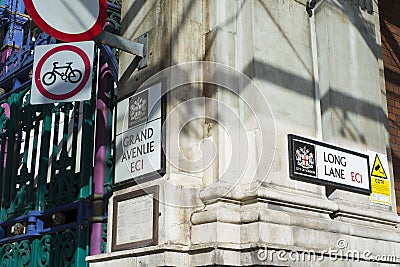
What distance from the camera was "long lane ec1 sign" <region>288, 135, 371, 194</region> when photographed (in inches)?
187

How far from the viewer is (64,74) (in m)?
5.13

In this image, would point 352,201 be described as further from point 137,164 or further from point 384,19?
point 384,19

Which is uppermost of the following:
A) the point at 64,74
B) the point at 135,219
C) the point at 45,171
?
the point at 64,74

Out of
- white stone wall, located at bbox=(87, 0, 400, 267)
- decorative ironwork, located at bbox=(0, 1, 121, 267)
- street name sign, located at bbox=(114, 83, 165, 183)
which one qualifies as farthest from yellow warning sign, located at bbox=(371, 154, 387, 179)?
decorative ironwork, located at bbox=(0, 1, 121, 267)

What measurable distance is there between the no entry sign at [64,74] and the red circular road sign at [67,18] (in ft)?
2.07

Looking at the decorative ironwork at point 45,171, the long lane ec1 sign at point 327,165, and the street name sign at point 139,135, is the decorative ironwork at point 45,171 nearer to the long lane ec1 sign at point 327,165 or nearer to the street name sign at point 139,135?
the street name sign at point 139,135

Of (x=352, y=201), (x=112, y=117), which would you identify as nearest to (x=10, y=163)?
(x=112, y=117)

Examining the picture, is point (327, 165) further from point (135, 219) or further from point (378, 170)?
point (135, 219)

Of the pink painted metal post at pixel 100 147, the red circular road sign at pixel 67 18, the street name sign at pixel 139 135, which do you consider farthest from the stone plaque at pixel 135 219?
the red circular road sign at pixel 67 18

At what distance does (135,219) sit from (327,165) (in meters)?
1.58

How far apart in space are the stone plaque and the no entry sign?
0.93m

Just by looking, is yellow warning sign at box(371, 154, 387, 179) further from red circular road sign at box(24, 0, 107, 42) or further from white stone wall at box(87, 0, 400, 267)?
red circular road sign at box(24, 0, 107, 42)

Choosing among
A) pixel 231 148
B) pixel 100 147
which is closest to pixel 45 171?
pixel 100 147

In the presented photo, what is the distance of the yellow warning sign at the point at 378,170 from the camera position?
541cm
